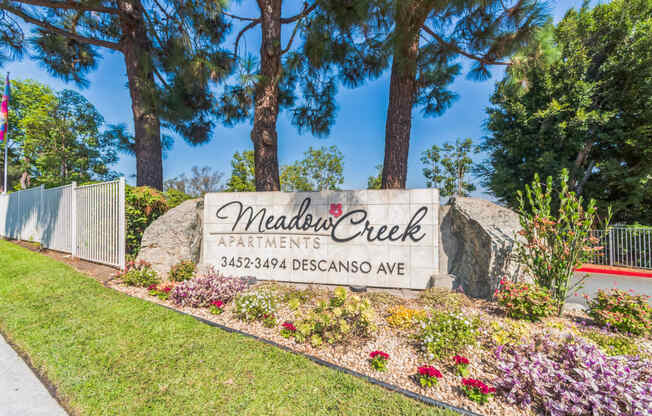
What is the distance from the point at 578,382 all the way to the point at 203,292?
4.10m

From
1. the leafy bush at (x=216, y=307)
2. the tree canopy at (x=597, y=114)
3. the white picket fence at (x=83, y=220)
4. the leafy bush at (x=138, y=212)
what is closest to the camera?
the leafy bush at (x=216, y=307)

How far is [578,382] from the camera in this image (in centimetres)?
180

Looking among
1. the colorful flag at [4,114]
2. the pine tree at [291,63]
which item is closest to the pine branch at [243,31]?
the pine tree at [291,63]

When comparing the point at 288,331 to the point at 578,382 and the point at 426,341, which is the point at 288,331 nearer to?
the point at 426,341

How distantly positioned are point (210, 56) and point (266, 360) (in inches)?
284

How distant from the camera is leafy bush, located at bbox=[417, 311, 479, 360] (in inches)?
95.0

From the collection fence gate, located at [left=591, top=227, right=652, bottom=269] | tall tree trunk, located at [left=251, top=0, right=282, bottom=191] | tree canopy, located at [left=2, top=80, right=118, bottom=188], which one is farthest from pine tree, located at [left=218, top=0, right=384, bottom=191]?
tree canopy, located at [left=2, top=80, right=118, bottom=188]

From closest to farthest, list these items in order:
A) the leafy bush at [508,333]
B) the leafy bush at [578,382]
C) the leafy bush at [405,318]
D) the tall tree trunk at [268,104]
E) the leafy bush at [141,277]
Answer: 1. the leafy bush at [578,382]
2. the leafy bush at [508,333]
3. the leafy bush at [405,318]
4. the leafy bush at [141,277]
5. the tall tree trunk at [268,104]

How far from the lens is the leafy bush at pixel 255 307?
3.22 m

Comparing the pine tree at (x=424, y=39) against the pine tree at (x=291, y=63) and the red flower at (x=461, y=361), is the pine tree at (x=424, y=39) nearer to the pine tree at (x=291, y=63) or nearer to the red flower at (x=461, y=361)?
the pine tree at (x=291, y=63)

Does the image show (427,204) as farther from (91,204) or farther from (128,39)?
(128,39)

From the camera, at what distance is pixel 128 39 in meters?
7.25

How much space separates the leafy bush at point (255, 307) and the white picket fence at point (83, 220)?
3389 mm

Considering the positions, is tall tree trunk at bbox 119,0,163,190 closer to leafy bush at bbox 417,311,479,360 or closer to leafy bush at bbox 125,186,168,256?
leafy bush at bbox 125,186,168,256
